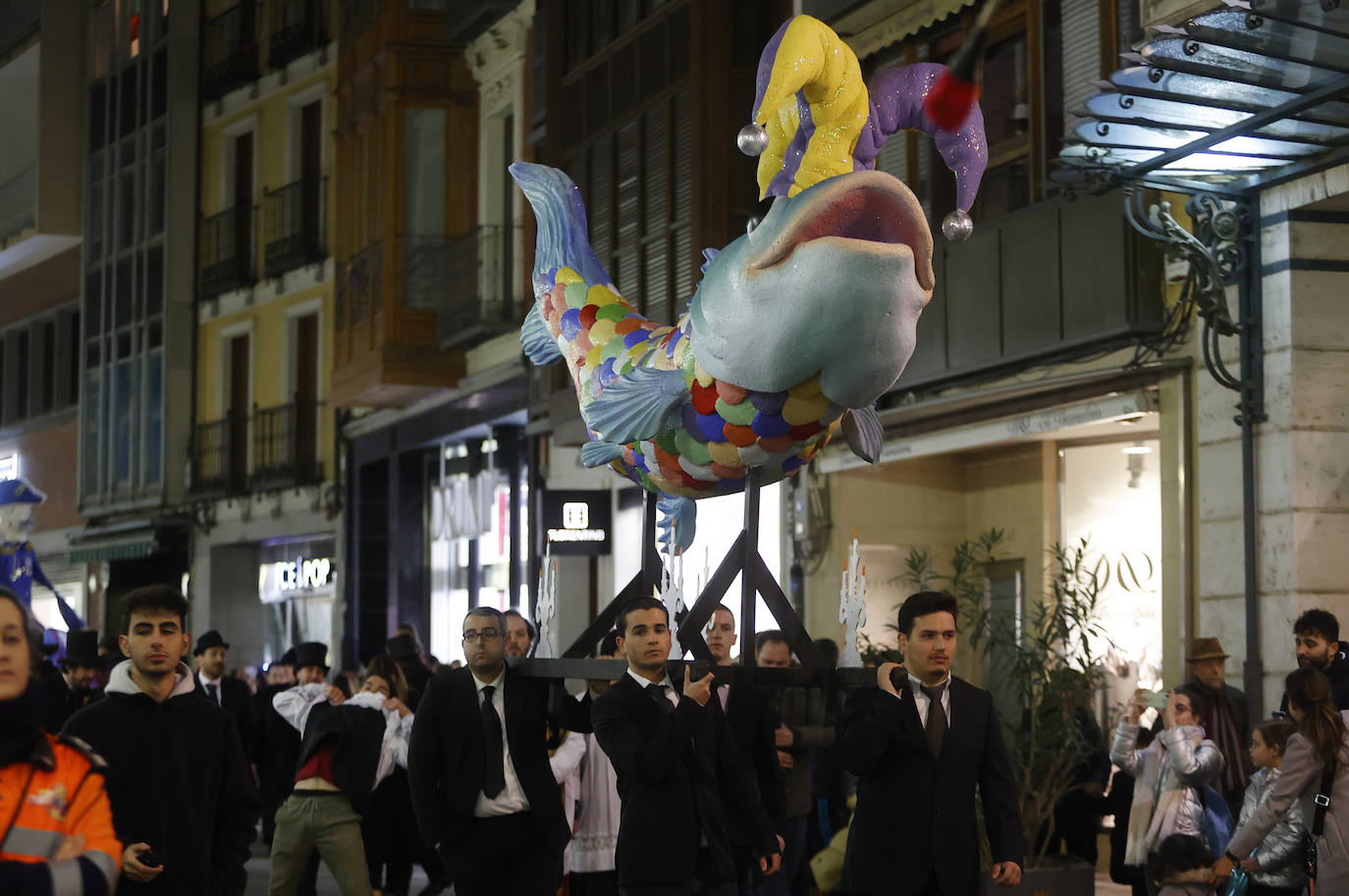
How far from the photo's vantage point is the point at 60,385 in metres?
35.6

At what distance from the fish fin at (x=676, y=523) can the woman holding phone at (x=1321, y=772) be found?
252cm

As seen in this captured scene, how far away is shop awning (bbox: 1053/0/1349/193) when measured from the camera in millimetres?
9344

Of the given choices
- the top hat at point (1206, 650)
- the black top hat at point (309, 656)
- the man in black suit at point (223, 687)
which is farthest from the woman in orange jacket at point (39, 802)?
the man in black suit at point (223, 687)

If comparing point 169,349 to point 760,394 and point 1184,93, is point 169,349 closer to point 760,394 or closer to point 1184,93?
point 1184,93

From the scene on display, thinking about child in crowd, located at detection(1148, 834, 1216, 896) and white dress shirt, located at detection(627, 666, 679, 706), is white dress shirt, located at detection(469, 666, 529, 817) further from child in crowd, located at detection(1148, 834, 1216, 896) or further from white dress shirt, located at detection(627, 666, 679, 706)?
child in crowd, located at detection(1148, 834, 1216, 896)

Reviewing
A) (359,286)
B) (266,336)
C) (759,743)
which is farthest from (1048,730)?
(266,336)

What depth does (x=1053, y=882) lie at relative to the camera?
10398 millimetres

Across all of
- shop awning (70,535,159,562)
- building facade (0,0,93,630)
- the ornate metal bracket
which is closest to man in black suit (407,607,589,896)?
the ornate metal bracket

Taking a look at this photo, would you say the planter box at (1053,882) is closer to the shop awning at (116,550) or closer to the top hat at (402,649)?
the top hat at (402,649)

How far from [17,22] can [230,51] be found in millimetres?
7198

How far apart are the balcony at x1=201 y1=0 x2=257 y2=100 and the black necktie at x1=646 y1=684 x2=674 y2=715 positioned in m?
24.0

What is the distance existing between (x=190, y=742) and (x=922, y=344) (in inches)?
376

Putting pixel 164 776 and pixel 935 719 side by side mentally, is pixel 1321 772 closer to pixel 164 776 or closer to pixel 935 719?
pixel 935 719

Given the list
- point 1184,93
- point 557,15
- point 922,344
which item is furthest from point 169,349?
point 1184,93
